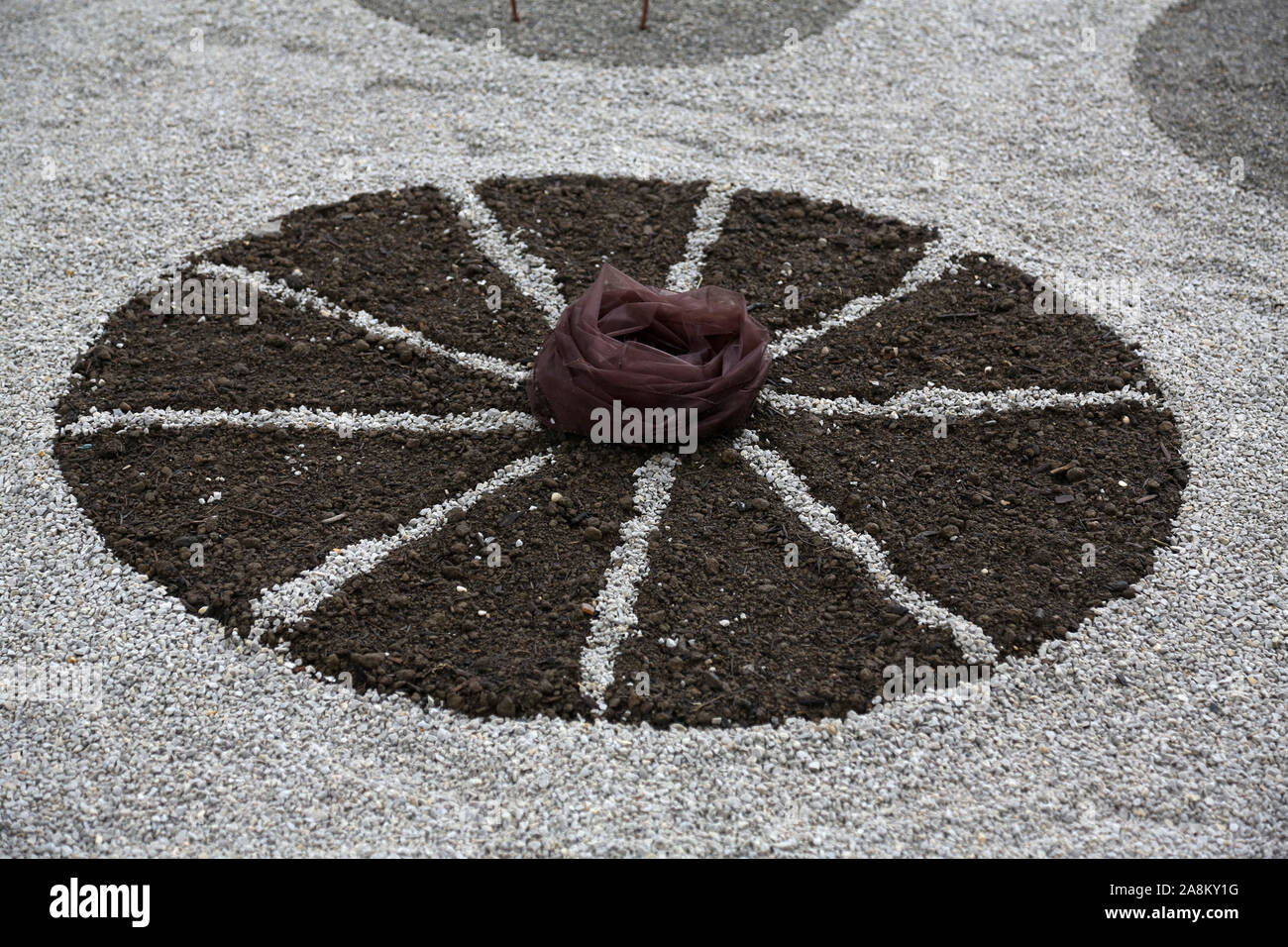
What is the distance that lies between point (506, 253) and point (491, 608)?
7.94 feet

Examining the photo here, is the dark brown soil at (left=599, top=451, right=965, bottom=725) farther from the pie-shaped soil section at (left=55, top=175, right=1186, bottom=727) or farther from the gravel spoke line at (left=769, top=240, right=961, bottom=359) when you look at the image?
the gravel spoke line at (left=769, top=240, right=961, bottom=359)

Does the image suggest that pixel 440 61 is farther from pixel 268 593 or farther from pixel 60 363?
pixel 268 593

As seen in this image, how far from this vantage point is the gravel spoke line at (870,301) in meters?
5.66

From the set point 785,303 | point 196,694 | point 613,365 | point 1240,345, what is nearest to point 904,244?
point 785,303

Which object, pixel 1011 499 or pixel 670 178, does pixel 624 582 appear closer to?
pixel 1011 499

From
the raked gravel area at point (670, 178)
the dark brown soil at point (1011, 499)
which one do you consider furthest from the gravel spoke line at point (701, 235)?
the dark brown soil at point (1011, 499)

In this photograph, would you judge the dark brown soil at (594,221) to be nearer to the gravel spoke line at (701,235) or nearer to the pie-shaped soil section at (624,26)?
the gravel spoke line at (701,235)

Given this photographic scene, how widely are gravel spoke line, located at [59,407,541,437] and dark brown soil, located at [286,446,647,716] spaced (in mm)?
437

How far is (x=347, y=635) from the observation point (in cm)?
432

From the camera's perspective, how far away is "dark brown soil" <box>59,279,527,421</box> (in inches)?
208

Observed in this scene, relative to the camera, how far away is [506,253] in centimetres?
616

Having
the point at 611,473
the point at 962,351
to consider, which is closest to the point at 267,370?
the point at 611,473

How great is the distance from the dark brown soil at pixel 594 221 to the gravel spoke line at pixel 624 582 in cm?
135

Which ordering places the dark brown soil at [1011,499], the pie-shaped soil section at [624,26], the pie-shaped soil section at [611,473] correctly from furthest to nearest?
the pie-shaped soil section at [624,26] → the dark brown soil at [1011,499] → the pie-shaped soil section at [611,473]
